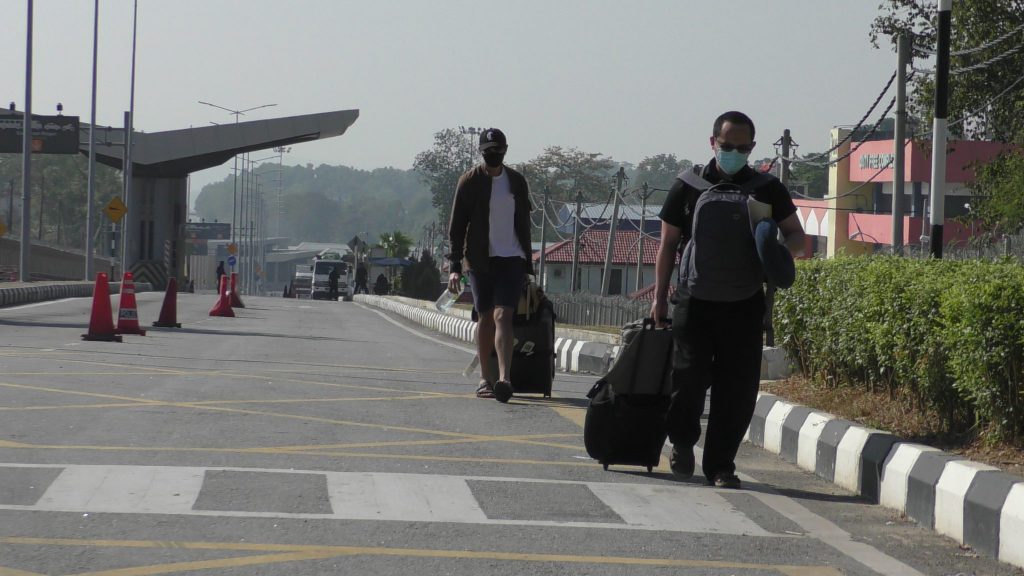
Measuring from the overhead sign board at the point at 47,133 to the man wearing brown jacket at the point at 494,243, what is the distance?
5985 centimetres

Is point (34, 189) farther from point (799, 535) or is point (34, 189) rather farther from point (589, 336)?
point (799, 535)

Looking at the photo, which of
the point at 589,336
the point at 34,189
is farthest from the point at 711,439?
the point at 34,189

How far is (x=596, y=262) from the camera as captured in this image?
9956 cm

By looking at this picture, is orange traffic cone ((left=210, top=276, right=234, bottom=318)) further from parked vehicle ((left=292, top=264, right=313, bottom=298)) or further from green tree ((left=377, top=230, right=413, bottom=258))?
green tree ((left=377, top=230, right=413, bottom=258))

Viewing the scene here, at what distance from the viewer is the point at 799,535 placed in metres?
6.09

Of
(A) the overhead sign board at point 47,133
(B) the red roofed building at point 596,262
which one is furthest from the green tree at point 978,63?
(B) the red roofed building at point 596,262

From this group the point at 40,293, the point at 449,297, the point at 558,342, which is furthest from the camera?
the point at 40,293

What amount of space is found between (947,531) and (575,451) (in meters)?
2.55

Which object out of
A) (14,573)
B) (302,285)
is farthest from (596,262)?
(14,573)

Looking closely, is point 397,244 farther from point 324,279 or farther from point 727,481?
point 727,481

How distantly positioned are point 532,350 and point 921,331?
3.75 metres

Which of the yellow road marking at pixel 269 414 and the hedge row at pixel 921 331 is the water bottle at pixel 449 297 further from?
the hedge row at pixel 921 331

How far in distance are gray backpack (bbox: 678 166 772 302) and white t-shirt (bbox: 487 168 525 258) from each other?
3.36 meters

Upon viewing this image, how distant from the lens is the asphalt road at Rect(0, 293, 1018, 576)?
5.31 meters
